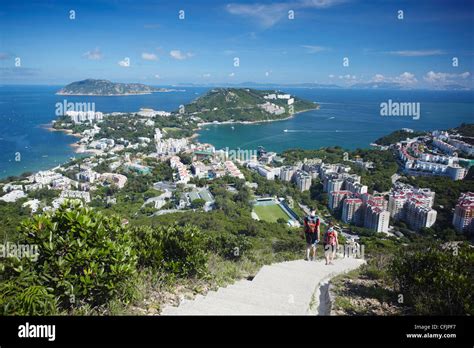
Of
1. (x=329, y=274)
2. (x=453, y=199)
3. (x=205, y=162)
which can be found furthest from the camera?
(x=205, y=162)

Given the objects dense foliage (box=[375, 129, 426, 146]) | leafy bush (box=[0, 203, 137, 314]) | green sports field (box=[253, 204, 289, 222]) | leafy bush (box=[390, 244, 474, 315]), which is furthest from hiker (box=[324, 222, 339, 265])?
dense foliage (box=[375, 129, 426, 146])

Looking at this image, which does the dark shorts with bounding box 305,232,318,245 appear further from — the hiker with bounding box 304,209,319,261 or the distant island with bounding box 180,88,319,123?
the distant island with bounding box 180,88,319,123

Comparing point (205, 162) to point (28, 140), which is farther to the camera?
point (28, 140)

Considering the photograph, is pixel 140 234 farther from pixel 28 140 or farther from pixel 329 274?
pixel 28 140

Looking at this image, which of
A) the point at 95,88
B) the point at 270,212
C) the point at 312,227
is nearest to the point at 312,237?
the point at 312,227

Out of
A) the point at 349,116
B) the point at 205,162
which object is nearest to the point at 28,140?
the point at 205,162

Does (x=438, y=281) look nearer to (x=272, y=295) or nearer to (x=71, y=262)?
(x=272, y=295)
